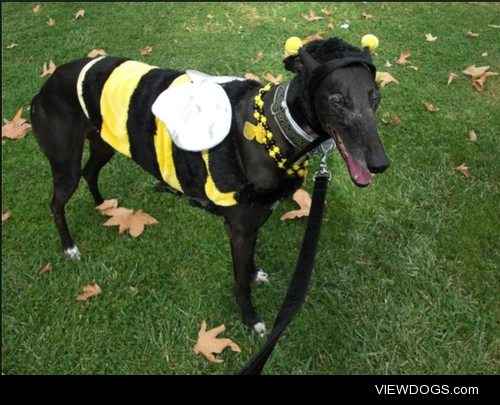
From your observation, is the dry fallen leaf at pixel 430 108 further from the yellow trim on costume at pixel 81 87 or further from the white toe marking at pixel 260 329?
the yellow trim on costume at pixel 81 87

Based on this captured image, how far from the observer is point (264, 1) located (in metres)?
6.39

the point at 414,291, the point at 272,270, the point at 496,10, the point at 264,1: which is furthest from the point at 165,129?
the point at 496,10

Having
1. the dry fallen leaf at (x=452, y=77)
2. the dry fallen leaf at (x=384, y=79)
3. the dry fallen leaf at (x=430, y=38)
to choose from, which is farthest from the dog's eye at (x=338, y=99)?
the dry fallen leaf at (x=430, y=38)

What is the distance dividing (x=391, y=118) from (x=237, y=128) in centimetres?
253

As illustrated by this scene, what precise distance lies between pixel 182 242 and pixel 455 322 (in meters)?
2.05

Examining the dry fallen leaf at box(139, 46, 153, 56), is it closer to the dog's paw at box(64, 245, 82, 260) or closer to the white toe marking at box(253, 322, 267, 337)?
the dog's paw at box(64, 245, 82, 260)

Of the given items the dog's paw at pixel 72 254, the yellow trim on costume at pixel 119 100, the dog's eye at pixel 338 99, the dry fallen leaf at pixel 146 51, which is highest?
the dog's eye at pixel 338 99

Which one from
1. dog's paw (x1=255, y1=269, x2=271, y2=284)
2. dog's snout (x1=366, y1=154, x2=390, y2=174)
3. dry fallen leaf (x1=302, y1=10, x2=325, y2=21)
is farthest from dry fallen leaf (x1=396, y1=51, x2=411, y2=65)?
dog's snout (x1=366, y1=154, x2=390, y2=174)

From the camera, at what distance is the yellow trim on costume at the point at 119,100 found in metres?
2.62

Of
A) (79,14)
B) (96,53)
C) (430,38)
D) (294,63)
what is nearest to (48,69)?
(96,53)

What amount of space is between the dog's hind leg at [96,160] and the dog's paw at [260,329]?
178 cm

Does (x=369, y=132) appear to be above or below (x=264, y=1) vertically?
above
